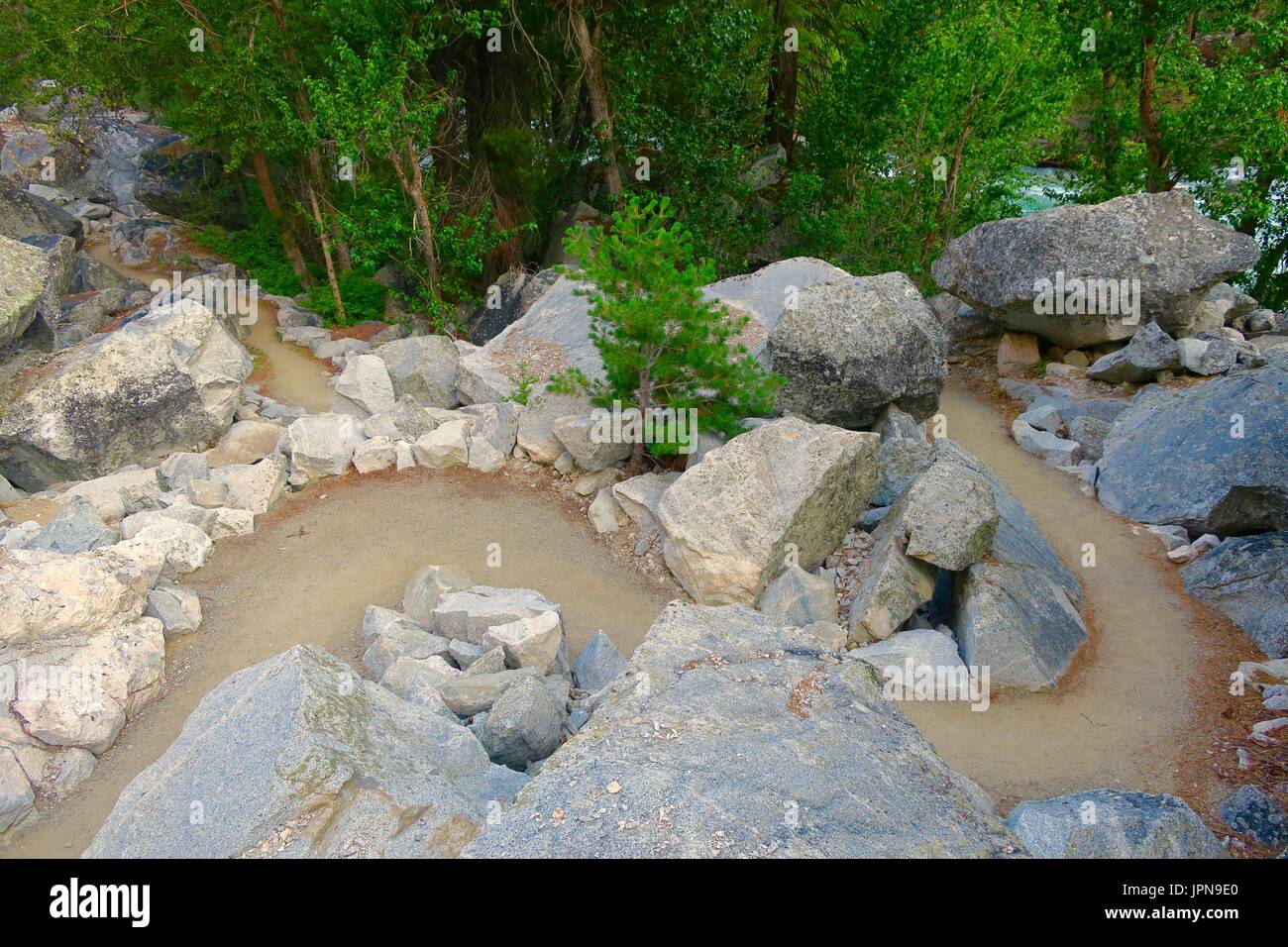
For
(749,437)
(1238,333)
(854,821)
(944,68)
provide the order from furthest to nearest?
(944,68), (1238,333), (749,437), (854,821)

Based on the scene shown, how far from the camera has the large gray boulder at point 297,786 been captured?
6.22m

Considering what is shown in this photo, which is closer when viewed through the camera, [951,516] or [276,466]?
[951,516]

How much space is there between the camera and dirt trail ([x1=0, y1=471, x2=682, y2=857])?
35.2ft

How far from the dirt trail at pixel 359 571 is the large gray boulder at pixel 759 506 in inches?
37.3

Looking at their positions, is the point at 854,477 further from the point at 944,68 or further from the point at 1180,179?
the point at 1180,179

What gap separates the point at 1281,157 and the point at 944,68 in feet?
23.1

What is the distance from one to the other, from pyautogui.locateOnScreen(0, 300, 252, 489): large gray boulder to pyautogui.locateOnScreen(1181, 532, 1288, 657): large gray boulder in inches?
615

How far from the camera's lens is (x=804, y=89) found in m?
26.1

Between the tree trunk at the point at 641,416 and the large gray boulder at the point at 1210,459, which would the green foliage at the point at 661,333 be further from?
the large gray boulder at the point at 1210,459

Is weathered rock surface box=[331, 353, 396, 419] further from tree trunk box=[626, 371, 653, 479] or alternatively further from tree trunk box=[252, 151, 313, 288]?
tree trunk box=[252, 151, 313, 288]

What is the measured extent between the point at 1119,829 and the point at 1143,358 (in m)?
12.4

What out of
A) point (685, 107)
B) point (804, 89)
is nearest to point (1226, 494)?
point (685, 107)

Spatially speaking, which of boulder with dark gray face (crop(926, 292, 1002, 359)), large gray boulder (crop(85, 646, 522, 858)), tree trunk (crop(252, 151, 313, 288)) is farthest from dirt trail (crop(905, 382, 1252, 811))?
tree trunk (crop(252, 151, 313, 288))

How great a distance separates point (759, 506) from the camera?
38.3 ft
